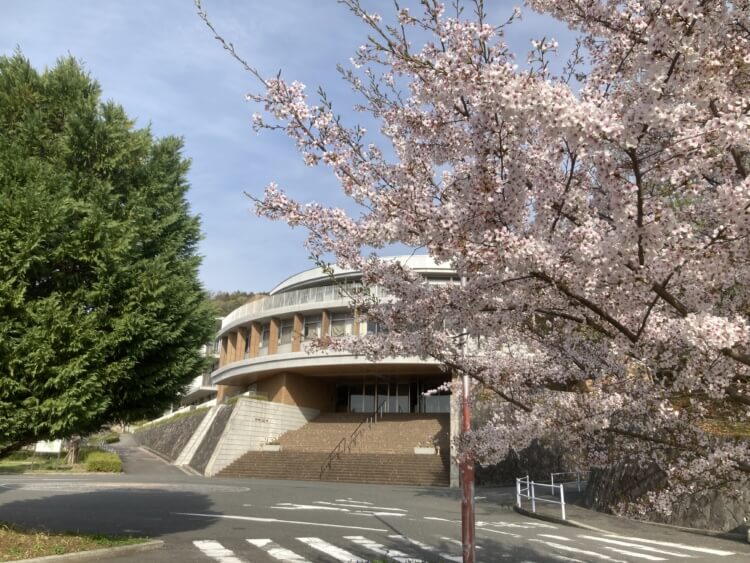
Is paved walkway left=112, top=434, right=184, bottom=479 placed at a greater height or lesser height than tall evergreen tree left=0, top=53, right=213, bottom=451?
lesser

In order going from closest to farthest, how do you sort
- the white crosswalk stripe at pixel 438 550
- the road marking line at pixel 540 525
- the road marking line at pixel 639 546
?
the white crosswalk stripe at pixel 438 550 < the road marking line at pixel 639 546 < the road marking line at pixel 540 525

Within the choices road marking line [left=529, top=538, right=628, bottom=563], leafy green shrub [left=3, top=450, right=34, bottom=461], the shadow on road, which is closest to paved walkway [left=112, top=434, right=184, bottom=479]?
leafy green shrub [left=3, top=450, right=34, bottom=461]

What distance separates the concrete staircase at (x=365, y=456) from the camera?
31594 mm

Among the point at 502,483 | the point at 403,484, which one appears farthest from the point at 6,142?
the point at 502,483

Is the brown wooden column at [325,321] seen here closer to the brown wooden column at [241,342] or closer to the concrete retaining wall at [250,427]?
the concrete retaining wall at [250,427]

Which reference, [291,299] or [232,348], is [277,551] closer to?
[291,299]

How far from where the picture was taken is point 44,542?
34.9ft

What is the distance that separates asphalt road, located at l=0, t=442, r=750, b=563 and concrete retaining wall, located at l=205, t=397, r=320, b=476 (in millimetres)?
12545


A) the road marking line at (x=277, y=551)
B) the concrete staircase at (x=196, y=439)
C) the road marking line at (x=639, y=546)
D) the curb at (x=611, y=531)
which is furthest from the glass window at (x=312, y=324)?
the road marking line at (x=277, y=551)

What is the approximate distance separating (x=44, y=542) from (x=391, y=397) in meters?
37.7

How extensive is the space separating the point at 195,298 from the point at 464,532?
290 inches

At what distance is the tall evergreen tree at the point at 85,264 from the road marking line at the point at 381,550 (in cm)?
499

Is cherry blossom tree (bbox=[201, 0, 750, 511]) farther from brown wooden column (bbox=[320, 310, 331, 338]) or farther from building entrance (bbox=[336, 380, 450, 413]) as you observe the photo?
building entrance (bbox=[336, 380, 450, 413])

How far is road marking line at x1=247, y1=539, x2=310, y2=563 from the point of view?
33.8 ft
